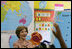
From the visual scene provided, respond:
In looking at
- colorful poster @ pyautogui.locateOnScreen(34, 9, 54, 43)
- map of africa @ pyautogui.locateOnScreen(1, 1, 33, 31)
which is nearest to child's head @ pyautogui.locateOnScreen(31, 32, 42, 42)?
colorful poster @ pyautogui.locateOnScreen(34, 9, 54, 43)

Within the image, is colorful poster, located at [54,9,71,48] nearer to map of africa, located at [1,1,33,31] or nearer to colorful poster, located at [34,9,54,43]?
colorful poster, located at [34,9,54,43]

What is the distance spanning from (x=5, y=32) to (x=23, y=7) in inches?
30.8

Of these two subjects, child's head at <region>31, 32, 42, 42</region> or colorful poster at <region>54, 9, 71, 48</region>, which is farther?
colorful poster at <region>54, 9, 71, 48</region>

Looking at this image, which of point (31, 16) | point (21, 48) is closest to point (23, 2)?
point (31, 16)

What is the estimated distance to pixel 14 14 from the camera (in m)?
2.89

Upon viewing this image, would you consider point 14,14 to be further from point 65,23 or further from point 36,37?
point 65,23

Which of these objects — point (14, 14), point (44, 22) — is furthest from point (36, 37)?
point (14, 14)

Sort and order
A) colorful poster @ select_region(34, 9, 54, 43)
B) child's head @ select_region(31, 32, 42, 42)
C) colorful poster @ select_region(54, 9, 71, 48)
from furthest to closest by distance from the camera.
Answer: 1. colorful poster @ select_region(34, 9, 54, 43)
2. colorful poster @ select_region(54, 9, 71, 48)
3. child's head @ select_region(31, 32, 42, 42)

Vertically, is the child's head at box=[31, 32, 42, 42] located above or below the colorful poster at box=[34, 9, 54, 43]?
below

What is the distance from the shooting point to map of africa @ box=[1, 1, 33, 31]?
9.27 feet

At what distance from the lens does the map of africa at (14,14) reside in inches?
111

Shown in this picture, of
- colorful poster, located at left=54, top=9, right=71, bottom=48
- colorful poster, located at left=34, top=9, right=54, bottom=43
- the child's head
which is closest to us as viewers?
the child's head

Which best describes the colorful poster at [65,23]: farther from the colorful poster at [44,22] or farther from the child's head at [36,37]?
the child's head at [36,37]

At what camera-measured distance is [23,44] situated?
2.26 metres
